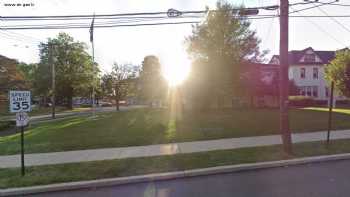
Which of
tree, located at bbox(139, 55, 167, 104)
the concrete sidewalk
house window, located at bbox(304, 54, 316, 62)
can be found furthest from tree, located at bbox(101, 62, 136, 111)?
the concrete sidewalk

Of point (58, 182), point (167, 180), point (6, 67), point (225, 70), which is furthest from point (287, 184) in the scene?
point (6, 67)

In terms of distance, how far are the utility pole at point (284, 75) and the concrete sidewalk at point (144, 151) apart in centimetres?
144

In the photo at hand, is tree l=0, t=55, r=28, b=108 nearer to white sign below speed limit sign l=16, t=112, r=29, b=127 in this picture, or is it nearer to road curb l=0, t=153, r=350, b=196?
white sign below speed limit sign l=16, t=112, r=29, b=127

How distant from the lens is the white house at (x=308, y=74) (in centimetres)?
4541

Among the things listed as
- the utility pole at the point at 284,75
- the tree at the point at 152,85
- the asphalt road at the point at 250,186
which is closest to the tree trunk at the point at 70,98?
the tree at the point at 152,85

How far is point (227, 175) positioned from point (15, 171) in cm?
537

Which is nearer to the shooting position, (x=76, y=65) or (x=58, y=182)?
(x=58, y=182)

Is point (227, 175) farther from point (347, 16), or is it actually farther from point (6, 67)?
point (6, 67)

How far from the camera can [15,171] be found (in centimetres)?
808

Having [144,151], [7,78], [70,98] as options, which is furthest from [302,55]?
[144,151]

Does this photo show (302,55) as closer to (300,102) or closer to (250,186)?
(300,102)

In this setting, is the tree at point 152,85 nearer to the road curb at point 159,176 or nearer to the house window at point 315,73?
the house window at point 315,73

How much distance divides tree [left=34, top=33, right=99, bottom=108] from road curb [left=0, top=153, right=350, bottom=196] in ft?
130

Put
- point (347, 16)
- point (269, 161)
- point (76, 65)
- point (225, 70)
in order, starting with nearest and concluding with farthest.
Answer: point (269, 161)
point (347, 16)
point (225, 70)
point (76, 65)
